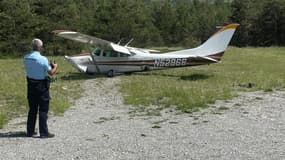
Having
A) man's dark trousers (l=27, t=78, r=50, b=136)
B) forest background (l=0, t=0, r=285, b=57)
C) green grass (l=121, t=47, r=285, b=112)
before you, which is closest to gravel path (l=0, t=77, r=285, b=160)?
man's dark trousers (l=27, t=78, r=50, b=136)

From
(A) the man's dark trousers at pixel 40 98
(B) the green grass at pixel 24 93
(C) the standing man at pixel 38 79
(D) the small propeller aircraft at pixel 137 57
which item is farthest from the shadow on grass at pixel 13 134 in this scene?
(D) the small propeller aircraft at pixel 137 57

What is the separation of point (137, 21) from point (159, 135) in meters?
61.0

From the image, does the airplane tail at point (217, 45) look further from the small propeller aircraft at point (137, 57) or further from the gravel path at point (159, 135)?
the gravel path at point (159, 135)

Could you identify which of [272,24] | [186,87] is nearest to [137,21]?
[272,24]

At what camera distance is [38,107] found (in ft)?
30.0

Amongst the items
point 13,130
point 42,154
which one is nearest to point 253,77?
point 13,130

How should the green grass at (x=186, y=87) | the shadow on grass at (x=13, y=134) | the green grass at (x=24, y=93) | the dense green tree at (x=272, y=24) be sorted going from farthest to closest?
the dense green tree at (x=272, y=24)
the green grass at (x=186, y=87)
the green grass at (x=24, y=93)
the shadow on grass at (x=13, y=134)

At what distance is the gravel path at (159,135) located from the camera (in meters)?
7.55

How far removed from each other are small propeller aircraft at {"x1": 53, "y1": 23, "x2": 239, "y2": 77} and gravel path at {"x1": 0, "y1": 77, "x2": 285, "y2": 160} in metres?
7.65

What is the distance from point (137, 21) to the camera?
6931 centimetres

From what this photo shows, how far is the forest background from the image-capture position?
48.6m

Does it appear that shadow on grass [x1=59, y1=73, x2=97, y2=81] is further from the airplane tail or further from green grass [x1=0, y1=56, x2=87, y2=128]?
the airplane tail

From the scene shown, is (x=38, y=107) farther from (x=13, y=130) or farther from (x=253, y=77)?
(x=253, y=77)

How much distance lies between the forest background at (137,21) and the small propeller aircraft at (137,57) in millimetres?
26998
